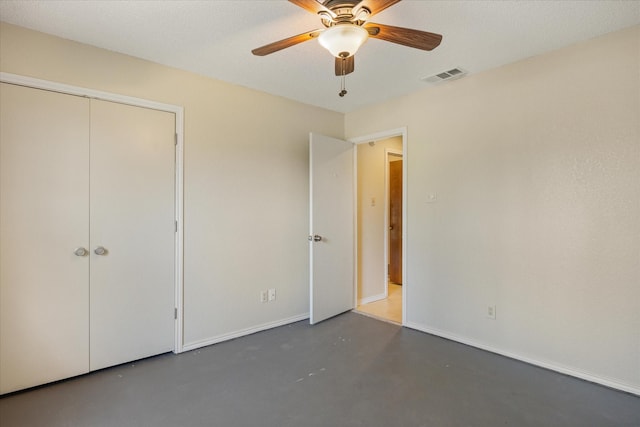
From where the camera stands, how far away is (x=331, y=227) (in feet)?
12.1

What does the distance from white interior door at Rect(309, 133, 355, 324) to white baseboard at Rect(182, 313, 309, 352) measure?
0.24 m

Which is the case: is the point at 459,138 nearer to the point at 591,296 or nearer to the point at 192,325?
the point at 591,296

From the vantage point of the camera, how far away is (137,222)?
2617 mm

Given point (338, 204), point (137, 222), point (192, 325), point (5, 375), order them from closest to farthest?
1. point (5, 375)
2. point (137, 222)
3. point (192, 325)
4. point (338, 204)

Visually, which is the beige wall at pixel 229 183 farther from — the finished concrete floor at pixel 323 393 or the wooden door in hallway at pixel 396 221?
the wooden door in hallway at pixel 396 221

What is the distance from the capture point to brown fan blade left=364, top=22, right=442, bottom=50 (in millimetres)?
1648

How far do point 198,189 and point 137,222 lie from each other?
0.56 m

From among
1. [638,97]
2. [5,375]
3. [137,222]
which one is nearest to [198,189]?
[137,222]

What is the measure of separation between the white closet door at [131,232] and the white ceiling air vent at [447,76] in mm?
2368

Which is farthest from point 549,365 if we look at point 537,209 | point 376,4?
point 376,4

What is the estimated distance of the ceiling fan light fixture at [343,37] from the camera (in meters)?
1.65

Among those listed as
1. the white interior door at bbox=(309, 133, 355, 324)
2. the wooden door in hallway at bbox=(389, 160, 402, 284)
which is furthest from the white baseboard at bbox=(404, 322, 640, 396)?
the wooden door in hallway at bbox=(389, 160, 402, 284)

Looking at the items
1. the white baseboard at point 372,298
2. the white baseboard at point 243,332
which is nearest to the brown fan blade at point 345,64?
the white baseboard at point 243,332

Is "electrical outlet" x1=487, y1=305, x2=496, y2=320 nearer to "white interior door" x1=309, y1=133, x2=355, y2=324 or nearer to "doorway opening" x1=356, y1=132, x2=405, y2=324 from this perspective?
"doorway opening" x1=356, y1=132, x2=405, y2=324
